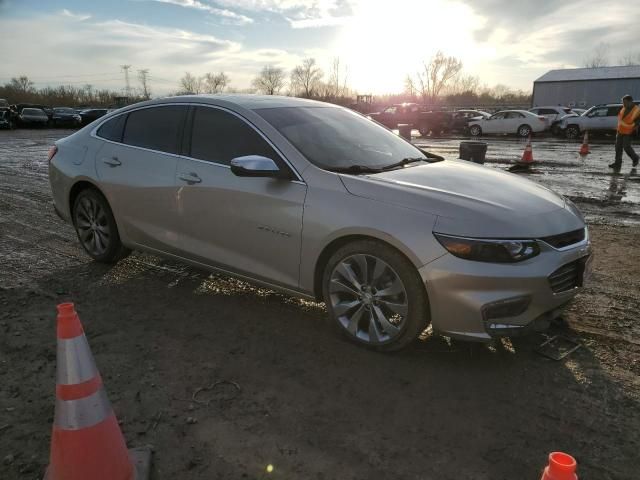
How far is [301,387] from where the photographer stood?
3035 mm

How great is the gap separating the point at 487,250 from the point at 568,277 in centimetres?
64

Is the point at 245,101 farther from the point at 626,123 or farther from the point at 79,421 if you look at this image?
the point at 626,123

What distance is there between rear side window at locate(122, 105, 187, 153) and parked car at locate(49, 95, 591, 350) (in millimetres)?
14

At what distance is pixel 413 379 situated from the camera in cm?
312

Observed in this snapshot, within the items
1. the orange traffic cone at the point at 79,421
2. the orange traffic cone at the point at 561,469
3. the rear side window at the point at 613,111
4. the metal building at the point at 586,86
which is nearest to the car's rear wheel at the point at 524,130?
Result: the rear side window at the point at 613,111

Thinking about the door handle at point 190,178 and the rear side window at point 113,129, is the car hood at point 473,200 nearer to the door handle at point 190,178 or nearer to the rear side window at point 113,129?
the door handle at point 190,178

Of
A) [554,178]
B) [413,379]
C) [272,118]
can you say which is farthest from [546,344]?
[554,178]

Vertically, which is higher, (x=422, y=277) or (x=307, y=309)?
(x=422, y=277)

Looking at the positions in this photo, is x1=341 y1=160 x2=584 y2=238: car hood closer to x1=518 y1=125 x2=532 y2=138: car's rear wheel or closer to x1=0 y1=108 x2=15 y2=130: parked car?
x1=518 y1=125 x2=532 y2=138: car's rear wheel

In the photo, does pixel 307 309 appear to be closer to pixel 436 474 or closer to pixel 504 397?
pixel 504 397

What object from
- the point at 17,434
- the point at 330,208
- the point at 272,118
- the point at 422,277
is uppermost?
the point at 272,118

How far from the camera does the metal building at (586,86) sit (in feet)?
140

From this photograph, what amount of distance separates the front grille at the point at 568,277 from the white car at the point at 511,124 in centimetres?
2382

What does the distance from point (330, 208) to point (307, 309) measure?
1135 millimetres
